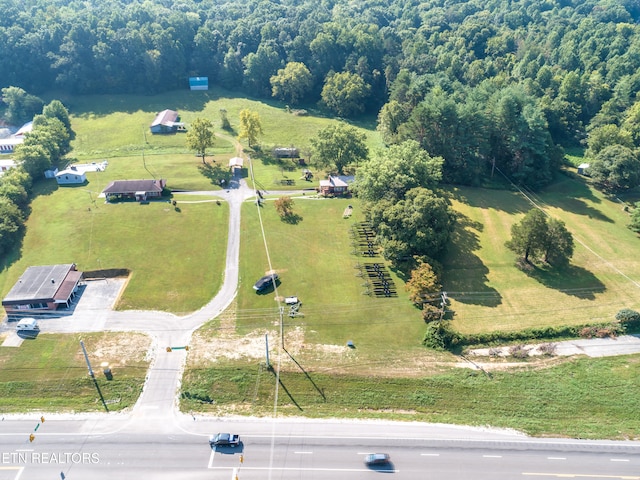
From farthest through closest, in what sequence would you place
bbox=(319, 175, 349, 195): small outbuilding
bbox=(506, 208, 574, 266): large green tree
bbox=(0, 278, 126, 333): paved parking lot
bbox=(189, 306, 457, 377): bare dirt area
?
bbox=(319, 175, 349, 195): small outbuilding < bbox=(506, 208, 574, 266): large green tree < bbox=(0, 278, 126, 333): paved parking lot < bbox=(189, 306, 457, 377): bare dirt area

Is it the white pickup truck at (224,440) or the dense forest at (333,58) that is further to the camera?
the dense forest at (333,58)

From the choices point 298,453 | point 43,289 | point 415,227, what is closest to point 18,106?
point 43,289

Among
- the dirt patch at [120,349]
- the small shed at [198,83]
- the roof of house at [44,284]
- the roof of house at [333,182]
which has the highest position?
the small shed at [198,83]

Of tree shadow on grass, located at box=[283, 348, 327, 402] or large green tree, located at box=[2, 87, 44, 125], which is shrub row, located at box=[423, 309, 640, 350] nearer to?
tree shadow on grass, located at box=[283, 348, 327, 402]

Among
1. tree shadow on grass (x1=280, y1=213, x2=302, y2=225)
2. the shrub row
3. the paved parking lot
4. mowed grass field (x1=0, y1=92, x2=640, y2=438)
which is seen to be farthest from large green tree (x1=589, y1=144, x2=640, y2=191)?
the paved parking lot

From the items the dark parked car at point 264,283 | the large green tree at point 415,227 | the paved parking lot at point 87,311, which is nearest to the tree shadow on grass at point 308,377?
the dark parked car at point 264,283

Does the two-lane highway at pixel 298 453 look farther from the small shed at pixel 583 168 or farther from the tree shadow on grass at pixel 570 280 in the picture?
the small shed at pixel 583 168

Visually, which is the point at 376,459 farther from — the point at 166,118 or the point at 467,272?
the point at 166,118
